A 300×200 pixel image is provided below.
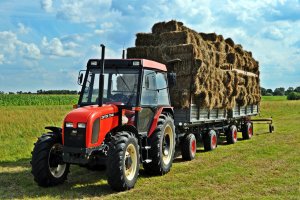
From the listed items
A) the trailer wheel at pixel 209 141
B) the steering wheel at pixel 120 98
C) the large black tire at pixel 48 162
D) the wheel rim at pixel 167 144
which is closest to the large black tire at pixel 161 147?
the wheel rim at pixel 167 144

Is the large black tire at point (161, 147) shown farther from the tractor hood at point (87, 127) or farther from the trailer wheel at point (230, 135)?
the trailer wheel at point (230, 135)

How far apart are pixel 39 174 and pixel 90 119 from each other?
4.93 ft

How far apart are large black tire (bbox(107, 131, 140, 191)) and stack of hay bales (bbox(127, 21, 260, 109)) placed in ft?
13.5

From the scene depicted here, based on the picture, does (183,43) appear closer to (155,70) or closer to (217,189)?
(155,70)

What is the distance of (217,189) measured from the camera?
8070 mm

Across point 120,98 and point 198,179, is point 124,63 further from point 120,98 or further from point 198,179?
point 198,179

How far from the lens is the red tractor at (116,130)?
25.1 feet

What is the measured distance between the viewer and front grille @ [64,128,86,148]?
7644mm

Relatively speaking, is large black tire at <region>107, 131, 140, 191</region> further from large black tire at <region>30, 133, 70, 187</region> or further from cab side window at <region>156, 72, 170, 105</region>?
cab side window at <region>156, 72, 170, 105</region>

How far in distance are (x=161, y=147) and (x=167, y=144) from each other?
900 mm

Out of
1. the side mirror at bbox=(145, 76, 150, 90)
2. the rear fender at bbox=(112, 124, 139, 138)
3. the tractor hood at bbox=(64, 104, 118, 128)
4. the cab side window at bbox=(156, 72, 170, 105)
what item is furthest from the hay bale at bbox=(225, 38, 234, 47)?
the tractor hood at bbox=(64, 104, 118, 128)

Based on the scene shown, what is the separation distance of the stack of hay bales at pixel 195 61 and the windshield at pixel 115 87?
3355 millimetres

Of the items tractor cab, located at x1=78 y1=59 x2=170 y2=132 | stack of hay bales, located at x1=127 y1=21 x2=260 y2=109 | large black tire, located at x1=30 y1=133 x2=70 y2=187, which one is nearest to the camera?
large black tire, located at x1=30 y1=133 x2=70 y2=187

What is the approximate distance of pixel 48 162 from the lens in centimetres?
800
